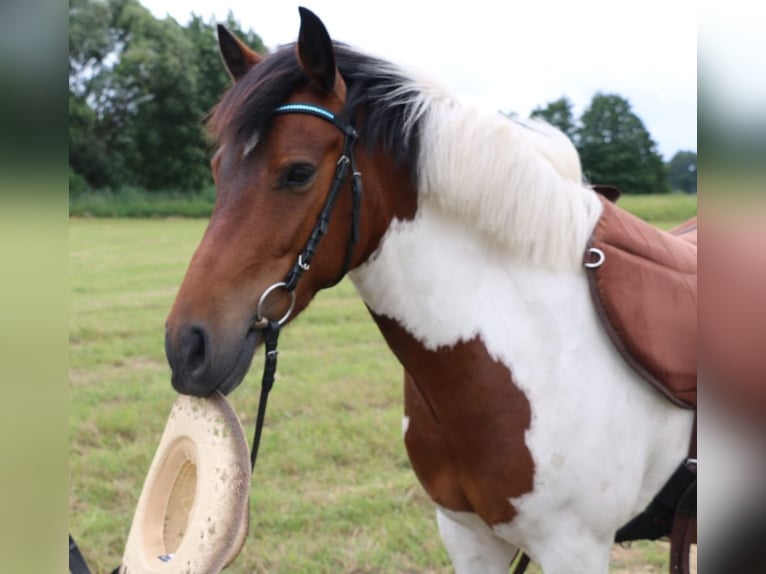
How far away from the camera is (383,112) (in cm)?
162

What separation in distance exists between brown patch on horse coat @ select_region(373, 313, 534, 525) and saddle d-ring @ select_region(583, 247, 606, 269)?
34 centimetres

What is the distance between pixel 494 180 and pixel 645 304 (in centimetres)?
51

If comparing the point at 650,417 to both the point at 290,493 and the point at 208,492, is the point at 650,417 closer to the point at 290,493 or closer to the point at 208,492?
the point at 208,492

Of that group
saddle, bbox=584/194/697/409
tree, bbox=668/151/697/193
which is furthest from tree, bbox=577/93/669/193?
saddle, bbox=584/194/697/409

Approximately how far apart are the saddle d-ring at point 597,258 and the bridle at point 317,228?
0.61 m

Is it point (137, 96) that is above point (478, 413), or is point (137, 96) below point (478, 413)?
above

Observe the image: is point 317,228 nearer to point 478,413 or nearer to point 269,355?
point 269,355

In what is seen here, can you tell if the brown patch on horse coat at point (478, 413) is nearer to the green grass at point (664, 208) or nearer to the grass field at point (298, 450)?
the grass field at point (298, 450)

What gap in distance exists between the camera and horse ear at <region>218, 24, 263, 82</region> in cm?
173

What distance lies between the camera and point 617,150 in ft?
51.9

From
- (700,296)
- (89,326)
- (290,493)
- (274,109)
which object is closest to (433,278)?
(274,109)

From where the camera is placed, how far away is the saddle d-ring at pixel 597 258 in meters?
1.72

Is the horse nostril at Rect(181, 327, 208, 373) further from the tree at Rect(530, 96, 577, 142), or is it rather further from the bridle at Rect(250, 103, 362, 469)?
the tree at Rect(530, 96, 577, 142)

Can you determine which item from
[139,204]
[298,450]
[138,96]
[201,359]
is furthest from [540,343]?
[138,96]
